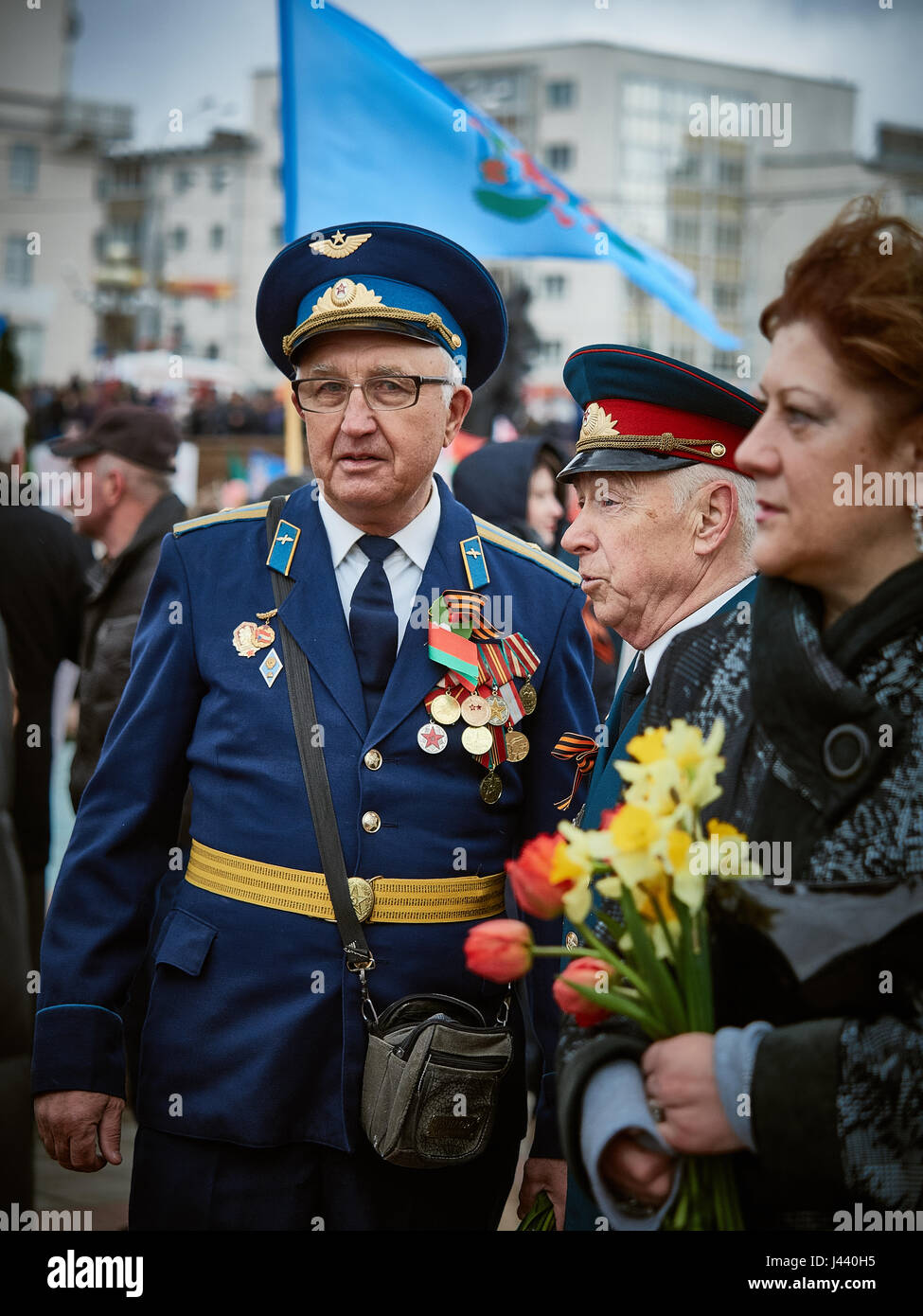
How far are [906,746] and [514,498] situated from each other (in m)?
4.25

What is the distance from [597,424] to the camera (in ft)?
9.11

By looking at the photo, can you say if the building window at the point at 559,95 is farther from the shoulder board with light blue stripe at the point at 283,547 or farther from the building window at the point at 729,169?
the shoulder board with light blue stripe at the point at 283,547

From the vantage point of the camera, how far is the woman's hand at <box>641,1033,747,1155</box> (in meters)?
1.80

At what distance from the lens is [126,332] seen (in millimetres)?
62094

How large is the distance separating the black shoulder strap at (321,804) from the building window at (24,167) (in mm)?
59171

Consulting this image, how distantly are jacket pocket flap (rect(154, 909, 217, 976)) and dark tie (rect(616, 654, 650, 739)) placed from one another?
88cm

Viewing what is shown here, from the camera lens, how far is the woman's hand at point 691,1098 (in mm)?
1805

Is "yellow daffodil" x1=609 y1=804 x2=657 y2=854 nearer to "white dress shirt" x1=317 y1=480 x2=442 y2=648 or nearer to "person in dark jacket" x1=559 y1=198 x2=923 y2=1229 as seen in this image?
"person in dark jacket" x1=559 y1=198 x2=923 y2=1229

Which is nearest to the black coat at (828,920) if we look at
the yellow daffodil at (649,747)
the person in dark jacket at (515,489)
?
the yellow daffodil at (649,747)

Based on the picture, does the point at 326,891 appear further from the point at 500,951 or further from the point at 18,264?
the point at 18,264

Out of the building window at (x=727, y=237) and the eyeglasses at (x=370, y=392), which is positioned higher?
the building window at (x=727, y=237)

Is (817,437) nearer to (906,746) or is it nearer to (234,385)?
(906,746)

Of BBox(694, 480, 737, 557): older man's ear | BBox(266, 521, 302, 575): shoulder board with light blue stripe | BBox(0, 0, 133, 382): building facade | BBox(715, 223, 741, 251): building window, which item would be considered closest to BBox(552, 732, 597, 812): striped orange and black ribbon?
BBox(694, 480, 737, 557): older man's ear

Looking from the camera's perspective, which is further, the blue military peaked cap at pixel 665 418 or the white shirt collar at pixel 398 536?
the white shirt collar at pixel 398 536
